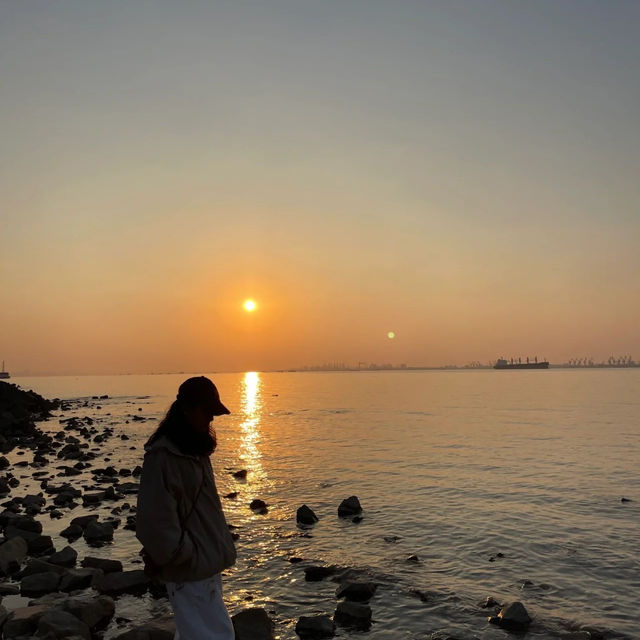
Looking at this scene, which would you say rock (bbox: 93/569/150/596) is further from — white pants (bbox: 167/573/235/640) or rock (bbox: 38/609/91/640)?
white pants (bbox: 167/573/235/640)

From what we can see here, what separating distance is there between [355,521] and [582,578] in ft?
27.7

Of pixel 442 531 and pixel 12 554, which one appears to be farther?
pixel 442 531

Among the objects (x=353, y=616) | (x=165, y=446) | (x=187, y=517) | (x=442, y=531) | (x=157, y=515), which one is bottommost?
(x=442, y=531)

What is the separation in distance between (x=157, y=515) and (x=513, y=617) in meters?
10.6

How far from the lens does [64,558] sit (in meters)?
14.4

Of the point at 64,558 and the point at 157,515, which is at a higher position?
the point at 157,515

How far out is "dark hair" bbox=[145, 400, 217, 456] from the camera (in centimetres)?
487

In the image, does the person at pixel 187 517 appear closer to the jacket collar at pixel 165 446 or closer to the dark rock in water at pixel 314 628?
the jacket collar at pixel 165 446

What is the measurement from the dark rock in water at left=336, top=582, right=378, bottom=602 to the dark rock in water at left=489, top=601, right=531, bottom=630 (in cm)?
298

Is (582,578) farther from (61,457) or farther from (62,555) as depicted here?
(61,457)

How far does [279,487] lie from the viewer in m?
28.2

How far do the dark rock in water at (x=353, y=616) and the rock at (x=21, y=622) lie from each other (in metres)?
6.18

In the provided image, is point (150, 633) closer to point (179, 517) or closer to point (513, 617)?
point (179, 517)

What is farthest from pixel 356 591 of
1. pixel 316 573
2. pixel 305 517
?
pixel 305 517
